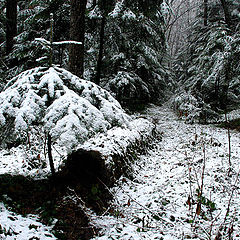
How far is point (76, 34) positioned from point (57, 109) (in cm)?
369

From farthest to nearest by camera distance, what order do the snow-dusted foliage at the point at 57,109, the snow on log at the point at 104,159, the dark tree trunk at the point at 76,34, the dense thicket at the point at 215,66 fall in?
the dense thicket at the point at 215,66
the dark tree trunk at the point at 76,34
the snow on log at the point at 104,159
the snow-dusted foliage at the point at 57,109

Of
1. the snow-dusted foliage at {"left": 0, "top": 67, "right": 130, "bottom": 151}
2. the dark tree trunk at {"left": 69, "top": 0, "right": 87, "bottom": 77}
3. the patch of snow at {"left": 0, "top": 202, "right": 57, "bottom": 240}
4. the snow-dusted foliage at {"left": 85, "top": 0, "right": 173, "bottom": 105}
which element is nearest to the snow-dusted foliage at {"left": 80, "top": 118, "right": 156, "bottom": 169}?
the snow-dusted foliage at {"left": 0, "top": 67, "right": 130, "bottom": 151}

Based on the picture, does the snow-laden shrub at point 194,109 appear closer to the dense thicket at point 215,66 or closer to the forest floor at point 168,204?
the dense thicket at point 215,66

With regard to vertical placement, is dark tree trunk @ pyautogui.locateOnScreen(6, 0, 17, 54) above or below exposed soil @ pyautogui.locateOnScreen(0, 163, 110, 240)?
above

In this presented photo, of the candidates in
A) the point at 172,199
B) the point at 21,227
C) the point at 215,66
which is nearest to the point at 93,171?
the point at 21,227

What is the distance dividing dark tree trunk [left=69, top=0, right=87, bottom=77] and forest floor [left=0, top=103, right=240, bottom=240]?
Answer: 3020 mm

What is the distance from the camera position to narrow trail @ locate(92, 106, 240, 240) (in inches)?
111

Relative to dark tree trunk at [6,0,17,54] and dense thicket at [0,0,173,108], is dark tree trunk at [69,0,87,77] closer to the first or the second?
dense thicket at [0,0,173,108]

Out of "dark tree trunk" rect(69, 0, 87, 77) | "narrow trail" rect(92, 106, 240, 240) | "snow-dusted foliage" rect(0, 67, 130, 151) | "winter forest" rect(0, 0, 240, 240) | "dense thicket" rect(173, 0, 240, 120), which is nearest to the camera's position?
"snow-dusted foliage" rect(0, 67, 130, 151)

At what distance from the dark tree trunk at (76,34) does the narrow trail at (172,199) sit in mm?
3080

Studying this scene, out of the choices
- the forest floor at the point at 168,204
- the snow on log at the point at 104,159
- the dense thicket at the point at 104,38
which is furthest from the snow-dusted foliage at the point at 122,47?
the snow on log at the point at 104,159

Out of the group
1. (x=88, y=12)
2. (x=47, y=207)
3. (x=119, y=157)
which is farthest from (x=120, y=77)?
(x=47, y=207)

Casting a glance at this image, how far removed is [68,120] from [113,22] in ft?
30.4

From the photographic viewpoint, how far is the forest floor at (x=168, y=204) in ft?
8.80
